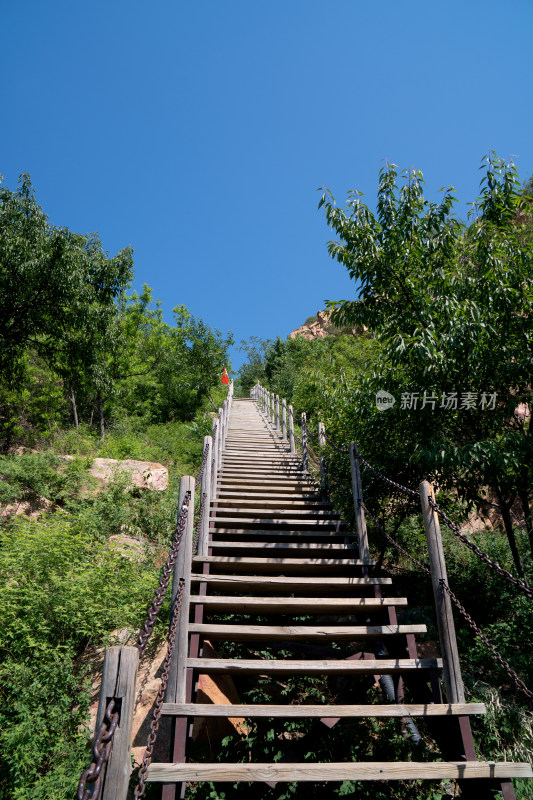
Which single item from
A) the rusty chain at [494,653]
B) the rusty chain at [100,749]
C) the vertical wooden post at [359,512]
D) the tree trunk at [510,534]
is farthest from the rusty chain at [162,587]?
the tree trunk at [510,534]

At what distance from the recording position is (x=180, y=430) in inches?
836

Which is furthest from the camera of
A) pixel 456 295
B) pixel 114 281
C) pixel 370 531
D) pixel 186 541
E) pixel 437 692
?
pixel 114 281

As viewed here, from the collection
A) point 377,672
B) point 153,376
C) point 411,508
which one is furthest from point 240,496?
point 153,376

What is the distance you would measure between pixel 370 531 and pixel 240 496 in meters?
3.42

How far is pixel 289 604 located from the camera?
380 centimetres

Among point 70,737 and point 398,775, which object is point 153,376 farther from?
point 398,775

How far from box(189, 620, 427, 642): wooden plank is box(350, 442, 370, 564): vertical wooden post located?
1.06 m

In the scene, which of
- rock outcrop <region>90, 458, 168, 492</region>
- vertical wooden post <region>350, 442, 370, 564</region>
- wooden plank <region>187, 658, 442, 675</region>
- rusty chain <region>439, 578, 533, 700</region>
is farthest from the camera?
rock outcrop <region>90, 458, 168, 492</region>

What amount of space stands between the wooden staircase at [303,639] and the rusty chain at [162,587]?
2.51 feet

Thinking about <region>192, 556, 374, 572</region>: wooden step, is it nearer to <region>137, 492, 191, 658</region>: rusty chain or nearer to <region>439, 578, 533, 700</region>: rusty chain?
<region>137, 492, 191, 658</region>: rusty chain

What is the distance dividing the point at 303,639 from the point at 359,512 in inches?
69.9

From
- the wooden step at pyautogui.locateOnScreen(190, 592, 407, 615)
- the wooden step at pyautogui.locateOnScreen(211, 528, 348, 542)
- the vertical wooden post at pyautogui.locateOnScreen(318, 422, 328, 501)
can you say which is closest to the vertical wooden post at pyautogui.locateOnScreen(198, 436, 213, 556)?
the wooden step at pyautogui.locateOnScreen(211, 528, 348, 542)

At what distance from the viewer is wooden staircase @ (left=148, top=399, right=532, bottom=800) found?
8.69 ft

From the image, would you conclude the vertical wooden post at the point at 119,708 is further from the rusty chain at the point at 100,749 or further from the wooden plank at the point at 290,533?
the wooden plank at the point at 290,533
